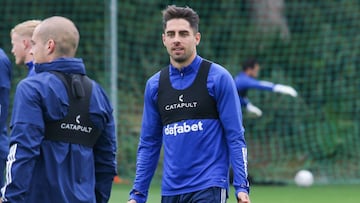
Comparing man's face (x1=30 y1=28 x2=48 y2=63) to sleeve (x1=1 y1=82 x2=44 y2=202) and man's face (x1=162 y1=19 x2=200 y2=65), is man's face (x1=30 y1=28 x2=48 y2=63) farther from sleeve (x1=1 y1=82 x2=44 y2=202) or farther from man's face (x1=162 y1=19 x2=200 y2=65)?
man's face (x1=162 y1=19 x2=200 y2=65)

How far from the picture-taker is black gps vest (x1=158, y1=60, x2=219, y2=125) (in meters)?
6.28

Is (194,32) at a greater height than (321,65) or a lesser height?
greater

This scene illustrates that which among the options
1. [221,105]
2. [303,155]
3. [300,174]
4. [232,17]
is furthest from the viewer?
[232,17]

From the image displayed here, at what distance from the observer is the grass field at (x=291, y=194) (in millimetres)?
11625

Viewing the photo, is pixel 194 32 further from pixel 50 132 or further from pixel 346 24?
pixel 346 24

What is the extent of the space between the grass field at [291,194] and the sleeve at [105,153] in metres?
5.34

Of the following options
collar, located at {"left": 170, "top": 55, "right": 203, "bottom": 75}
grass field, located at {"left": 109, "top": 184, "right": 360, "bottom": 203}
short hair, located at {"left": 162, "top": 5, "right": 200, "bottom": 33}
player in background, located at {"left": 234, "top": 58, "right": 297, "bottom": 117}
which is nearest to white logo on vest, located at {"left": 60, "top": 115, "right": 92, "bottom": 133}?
collar, located at {"left": 170, "top": 55, "right": 203, "bottom": 75}

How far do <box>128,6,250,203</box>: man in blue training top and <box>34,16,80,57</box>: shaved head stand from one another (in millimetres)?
920

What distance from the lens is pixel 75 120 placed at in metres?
5.52

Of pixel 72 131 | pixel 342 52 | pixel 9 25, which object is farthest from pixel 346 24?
pixel 72 131

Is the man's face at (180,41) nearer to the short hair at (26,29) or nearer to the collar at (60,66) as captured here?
the collar at (60,66)

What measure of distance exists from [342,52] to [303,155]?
187cm

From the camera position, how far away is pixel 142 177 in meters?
6.45

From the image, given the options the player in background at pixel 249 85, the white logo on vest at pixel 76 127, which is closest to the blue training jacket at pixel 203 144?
the white logo on vest at pixel 76 127
